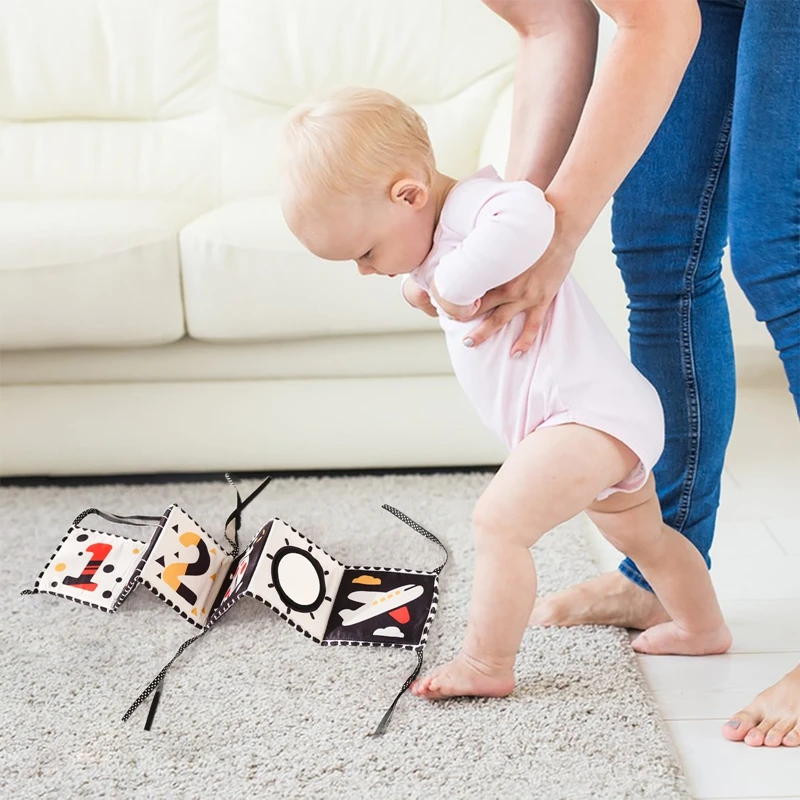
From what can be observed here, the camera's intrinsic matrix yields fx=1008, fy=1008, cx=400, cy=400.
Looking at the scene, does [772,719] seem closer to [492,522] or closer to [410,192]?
[492,522]

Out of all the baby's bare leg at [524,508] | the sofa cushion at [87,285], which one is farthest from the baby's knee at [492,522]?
the sofa cushion at [87,285]

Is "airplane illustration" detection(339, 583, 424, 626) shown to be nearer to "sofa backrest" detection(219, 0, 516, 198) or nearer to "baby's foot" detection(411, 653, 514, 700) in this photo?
"baby's foot" detection(411, 653, 514, 700)

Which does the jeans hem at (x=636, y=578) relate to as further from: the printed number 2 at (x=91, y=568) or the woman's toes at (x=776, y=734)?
the printed number 2 at (x=91, y=568)

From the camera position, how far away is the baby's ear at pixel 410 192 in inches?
39.1

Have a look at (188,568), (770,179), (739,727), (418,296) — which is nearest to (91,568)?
(188,568)

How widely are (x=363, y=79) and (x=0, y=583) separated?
4.51 feet

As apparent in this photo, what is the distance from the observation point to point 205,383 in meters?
1.84

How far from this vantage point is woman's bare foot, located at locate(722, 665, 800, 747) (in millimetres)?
1062

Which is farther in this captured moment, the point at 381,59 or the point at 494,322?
the point at 381,59

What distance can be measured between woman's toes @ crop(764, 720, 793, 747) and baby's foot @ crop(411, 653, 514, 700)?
0.91 ft

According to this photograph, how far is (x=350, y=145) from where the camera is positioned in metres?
0.97

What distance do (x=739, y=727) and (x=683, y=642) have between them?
0.18m

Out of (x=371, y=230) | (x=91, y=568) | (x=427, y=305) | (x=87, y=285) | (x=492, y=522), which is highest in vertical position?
(x=371, y=230)

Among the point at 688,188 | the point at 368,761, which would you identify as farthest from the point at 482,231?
the point at 368,761
